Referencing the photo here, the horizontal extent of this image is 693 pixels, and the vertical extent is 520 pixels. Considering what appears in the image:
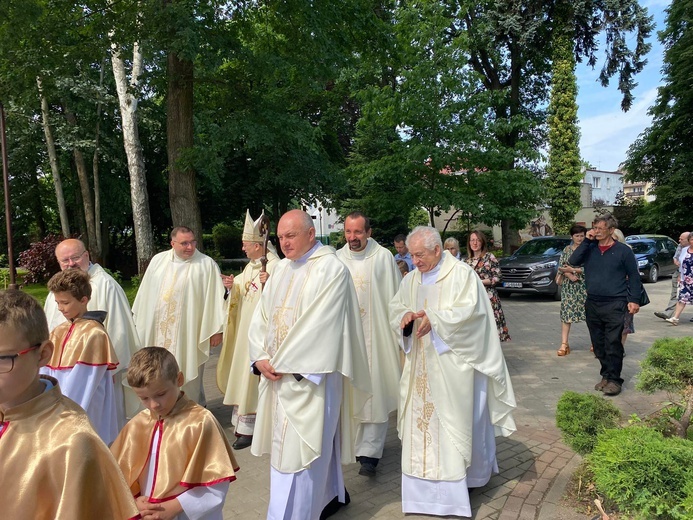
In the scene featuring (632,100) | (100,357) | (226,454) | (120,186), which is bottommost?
(226,454)

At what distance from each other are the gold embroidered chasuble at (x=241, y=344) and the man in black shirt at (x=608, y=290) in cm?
372

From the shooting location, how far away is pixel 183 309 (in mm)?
5691

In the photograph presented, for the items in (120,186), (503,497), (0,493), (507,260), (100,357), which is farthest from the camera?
(120,186)

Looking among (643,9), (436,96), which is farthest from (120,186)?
(643,9)

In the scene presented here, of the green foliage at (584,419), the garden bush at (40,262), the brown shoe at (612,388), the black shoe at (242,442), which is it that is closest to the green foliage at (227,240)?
the garden bush at (40,262)

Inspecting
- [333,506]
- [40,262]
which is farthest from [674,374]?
[40,262]

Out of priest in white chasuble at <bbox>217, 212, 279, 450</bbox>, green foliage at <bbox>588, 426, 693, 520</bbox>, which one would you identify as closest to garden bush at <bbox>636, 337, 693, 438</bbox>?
green foliage at <bbox>588, 426, 693, 520</bbox>

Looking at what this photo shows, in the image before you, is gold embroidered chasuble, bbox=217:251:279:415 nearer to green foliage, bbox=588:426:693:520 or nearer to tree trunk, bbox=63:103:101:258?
green foliage, bbox=588:426:693:520

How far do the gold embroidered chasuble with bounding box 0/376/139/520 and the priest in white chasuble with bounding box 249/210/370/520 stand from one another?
74.4 inches

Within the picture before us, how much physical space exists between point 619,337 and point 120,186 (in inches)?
716

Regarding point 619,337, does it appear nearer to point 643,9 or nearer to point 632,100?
point 643,9

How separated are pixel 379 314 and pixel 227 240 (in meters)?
28.8

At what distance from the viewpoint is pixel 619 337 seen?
20.2 feet

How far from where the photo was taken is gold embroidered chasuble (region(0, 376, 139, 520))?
1.52m
